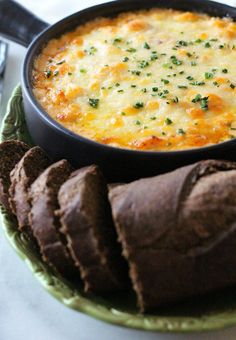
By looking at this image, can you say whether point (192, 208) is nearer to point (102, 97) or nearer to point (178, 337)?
point (178, 337)

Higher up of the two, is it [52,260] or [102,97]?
[102,97]

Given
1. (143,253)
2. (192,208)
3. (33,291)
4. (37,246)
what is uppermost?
(192,208)

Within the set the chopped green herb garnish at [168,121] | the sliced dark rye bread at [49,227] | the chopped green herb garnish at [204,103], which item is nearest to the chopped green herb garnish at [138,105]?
the chopped green herb garnish at [168,121]

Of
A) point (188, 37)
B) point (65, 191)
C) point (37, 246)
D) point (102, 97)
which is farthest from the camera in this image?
point (188, 37)

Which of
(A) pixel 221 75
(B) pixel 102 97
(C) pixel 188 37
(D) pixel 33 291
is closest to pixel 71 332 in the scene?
(D) pixel 33 291

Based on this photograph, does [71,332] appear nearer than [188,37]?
Yes

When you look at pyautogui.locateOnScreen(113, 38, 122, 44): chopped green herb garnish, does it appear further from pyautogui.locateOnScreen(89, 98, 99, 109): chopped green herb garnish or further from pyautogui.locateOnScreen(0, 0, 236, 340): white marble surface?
pyautogui.locateOnScreen(0, 0, 236, 340): white marble surface

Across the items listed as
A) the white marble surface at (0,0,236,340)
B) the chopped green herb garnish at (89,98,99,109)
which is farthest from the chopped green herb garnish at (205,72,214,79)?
the white marble surface at (0,0,236,340)

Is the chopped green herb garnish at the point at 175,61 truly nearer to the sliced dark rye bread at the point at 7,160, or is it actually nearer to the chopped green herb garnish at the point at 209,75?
the chopped green herb garnish at the point at 209,75
